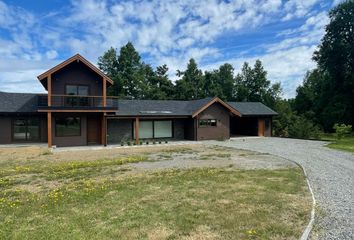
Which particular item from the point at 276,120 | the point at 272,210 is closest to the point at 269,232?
the point at 272,210

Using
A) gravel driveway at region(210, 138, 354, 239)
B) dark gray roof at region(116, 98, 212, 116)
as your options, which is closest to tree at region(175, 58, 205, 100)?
dark gray roof at region(116, 98, 212, 116)

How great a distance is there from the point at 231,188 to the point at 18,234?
5.26m

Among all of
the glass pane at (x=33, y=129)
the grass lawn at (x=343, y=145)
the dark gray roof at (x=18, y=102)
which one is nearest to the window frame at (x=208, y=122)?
the grass lawn at (x=343, y=145)

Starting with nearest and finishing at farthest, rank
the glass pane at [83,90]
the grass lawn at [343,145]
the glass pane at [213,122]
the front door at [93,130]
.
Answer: the grass lawn at [343,145], the glass pane at [83,90], the front door at [93,130], the glass pane at [213,122]

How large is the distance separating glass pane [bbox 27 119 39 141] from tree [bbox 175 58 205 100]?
92.8 ft

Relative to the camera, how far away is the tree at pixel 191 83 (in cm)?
4728

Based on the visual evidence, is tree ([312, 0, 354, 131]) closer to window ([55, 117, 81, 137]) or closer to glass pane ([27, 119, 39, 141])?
window ([55, 117, 81, 137])

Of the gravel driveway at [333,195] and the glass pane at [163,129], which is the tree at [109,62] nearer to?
the glass pane at [163,129]

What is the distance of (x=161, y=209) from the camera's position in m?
6.23

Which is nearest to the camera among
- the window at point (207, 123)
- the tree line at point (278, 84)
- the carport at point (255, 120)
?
the window at point (207, 123)

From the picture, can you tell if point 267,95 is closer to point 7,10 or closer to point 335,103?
point 335,103

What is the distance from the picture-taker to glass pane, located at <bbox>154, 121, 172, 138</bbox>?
86.7 feet

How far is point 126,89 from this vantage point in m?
45.9

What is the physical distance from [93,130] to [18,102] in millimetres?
5898
